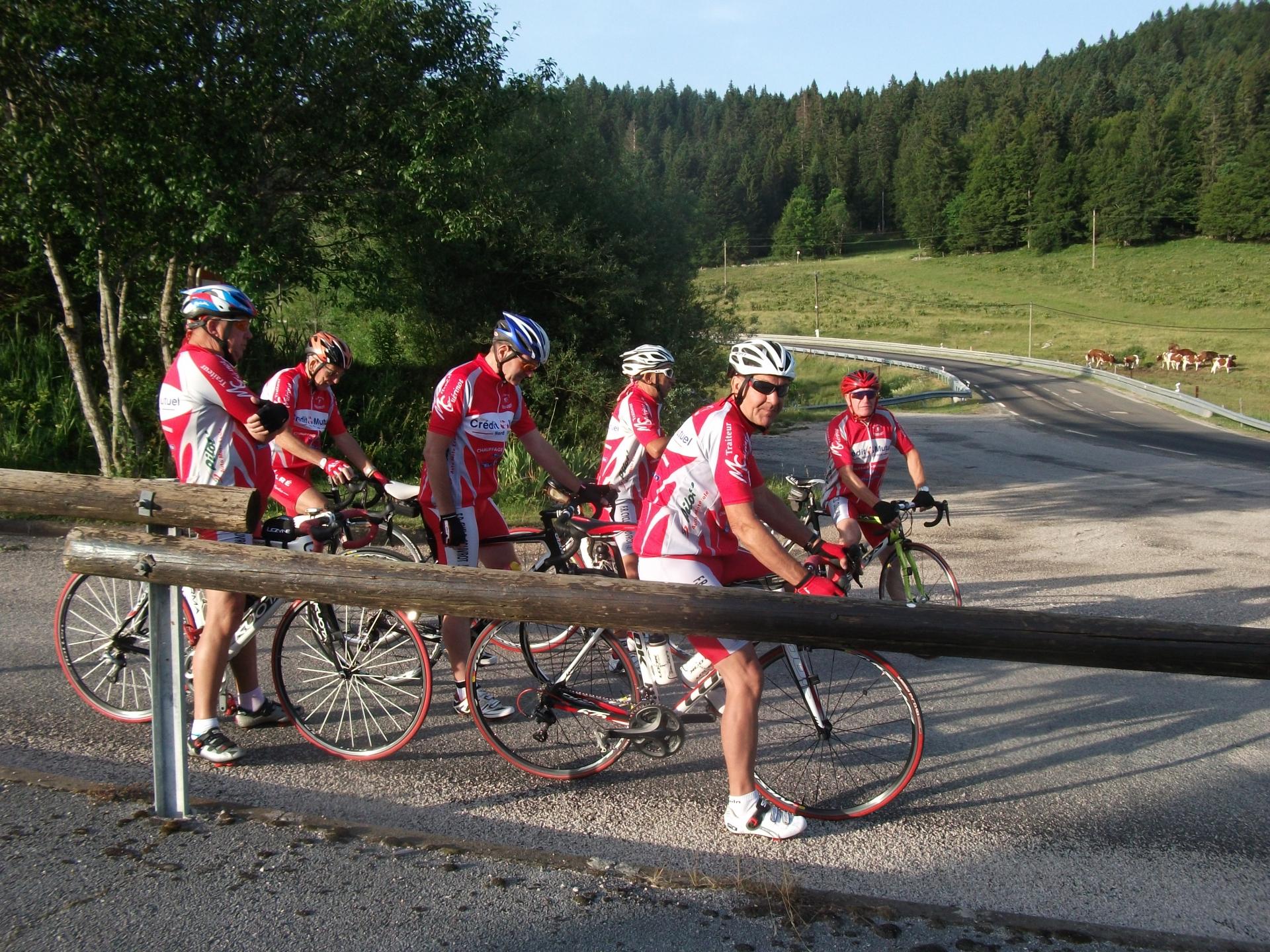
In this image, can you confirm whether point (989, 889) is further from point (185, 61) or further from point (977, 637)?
point (185, 61)

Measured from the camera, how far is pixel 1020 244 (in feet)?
415

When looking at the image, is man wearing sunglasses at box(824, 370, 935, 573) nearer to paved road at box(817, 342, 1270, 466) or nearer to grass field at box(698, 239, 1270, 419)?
paved road at box(817, 342, 1270, 466)

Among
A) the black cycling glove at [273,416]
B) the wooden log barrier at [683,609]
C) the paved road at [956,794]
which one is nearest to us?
the wooden log barrier at [683,609]

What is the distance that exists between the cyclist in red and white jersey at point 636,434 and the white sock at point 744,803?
2996 mm

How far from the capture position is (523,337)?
18.7ft

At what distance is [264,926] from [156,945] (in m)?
0.32

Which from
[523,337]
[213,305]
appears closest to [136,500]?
[213,305]

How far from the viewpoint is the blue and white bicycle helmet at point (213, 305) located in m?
4.95

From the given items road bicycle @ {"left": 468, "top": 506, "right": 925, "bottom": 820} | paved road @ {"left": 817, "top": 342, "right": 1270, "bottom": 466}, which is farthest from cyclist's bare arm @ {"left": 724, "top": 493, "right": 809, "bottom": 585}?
paved road @ {"left": 817, "top": 342, "right": 1270, "bottom": 466}

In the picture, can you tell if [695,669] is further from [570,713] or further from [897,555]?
[897,555]

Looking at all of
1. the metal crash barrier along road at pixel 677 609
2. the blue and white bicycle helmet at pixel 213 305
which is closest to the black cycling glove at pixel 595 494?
the blue and white bicycle helmet at pixel 213 305

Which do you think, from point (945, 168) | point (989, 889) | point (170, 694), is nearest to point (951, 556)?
point (989, 889)

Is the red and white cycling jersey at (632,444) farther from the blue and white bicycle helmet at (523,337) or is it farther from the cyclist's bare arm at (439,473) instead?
the cyclist's bare arm at (439,473)

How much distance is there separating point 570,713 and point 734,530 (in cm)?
140
